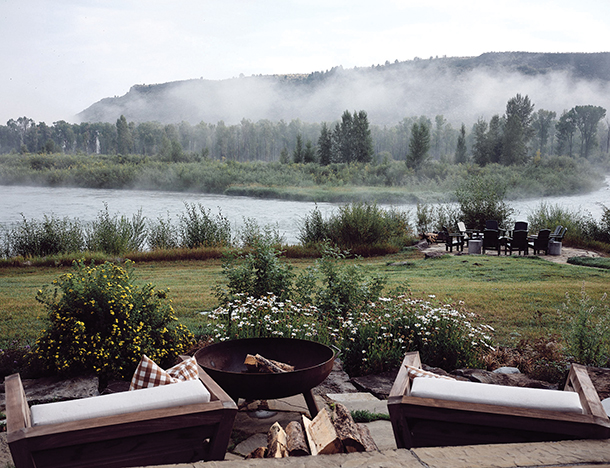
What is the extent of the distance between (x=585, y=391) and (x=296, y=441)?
112cm

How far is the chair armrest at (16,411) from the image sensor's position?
137cm

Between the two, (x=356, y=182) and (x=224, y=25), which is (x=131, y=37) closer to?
(x=224, y=25)

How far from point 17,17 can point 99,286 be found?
1189 cm

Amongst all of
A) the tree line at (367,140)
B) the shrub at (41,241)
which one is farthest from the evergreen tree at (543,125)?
the shrub at (41,241)

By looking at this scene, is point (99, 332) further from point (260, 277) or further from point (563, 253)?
point (563, 253)

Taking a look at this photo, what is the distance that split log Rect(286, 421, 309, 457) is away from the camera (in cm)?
187

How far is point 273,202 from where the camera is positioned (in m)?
24.0

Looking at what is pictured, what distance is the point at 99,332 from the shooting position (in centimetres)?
328

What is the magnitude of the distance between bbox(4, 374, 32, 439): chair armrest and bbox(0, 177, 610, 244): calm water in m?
10.3

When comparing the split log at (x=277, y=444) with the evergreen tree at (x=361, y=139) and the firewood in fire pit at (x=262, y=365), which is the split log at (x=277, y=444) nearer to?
the firewood in fire pit at (x=262, y=365)

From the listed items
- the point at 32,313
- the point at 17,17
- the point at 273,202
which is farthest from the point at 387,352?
the point at 273,202

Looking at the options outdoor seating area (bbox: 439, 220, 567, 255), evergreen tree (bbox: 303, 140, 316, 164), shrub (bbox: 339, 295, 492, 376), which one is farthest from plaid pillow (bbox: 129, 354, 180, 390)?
evergreen tree (bbox: 303, 140, 316, 164)

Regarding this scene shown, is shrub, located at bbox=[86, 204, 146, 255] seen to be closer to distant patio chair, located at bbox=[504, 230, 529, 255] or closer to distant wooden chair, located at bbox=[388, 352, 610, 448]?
distant patio chair, located at bbox=[504, 230, 529, 255]

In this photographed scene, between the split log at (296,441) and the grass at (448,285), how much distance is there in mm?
2353
